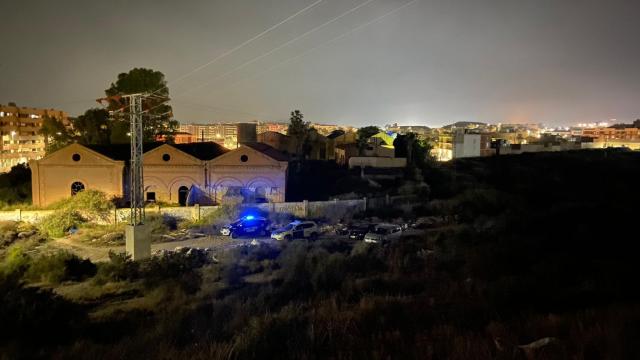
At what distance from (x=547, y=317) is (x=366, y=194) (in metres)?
28.5

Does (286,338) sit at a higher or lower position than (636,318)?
lower

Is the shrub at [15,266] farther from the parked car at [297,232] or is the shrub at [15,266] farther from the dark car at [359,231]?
the dark car at [359,231]

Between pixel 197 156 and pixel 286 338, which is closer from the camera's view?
pixel 286 338

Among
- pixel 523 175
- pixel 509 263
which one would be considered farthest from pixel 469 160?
pixel 509 263

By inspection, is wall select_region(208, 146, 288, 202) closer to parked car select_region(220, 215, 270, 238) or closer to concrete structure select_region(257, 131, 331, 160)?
parked car select_region(220, 215, 270, 238)

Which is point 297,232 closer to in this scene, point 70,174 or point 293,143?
point 70,174

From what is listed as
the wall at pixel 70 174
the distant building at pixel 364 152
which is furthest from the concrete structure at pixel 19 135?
the distant building at pixel 364 152

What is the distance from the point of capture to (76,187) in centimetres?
3123

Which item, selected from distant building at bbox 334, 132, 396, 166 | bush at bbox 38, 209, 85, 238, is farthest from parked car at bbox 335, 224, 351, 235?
distant building at bbox 334, 132, 396, 166

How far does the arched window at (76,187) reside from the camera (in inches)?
1227

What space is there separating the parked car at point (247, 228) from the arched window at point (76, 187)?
1306 centimetres

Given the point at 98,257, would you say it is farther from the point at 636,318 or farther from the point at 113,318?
the point at 636,318

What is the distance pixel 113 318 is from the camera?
10.5 metres

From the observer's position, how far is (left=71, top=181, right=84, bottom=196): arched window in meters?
31.2
